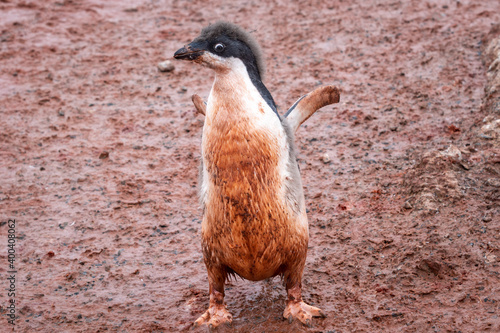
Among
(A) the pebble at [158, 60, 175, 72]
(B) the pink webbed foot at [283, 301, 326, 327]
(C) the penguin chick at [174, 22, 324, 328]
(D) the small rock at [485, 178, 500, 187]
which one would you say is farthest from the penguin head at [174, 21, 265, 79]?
(A) the pebble at [158, 60, 175, 72]

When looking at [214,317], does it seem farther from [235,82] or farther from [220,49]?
[220,49]

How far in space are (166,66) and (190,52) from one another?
442 centimetres

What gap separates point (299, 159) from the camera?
18.7 feet

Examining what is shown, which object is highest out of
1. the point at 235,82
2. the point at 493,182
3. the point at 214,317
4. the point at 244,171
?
the point at 235,82

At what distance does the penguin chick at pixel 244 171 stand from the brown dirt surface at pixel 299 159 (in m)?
0.53

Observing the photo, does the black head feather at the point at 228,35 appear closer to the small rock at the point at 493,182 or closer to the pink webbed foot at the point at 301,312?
the pink webbed foot at the point at 301,312

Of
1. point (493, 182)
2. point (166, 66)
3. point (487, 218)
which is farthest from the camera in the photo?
point (166, 66)

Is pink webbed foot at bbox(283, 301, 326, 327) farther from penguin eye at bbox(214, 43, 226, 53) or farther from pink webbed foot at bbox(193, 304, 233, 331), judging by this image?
penguin eye at bbox(214, 43, 226, 53)

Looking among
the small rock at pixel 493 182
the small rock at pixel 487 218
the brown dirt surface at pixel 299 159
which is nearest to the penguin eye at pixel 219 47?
the brown dirt surface at pixel 299 159

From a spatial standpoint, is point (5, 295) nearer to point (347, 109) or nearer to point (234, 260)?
point (234, 260)

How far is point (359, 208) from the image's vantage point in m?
4.86

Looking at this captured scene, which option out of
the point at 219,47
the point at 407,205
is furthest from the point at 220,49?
the point at 407,205

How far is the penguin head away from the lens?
10.5 feet

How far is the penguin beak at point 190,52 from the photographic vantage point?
124 inches
